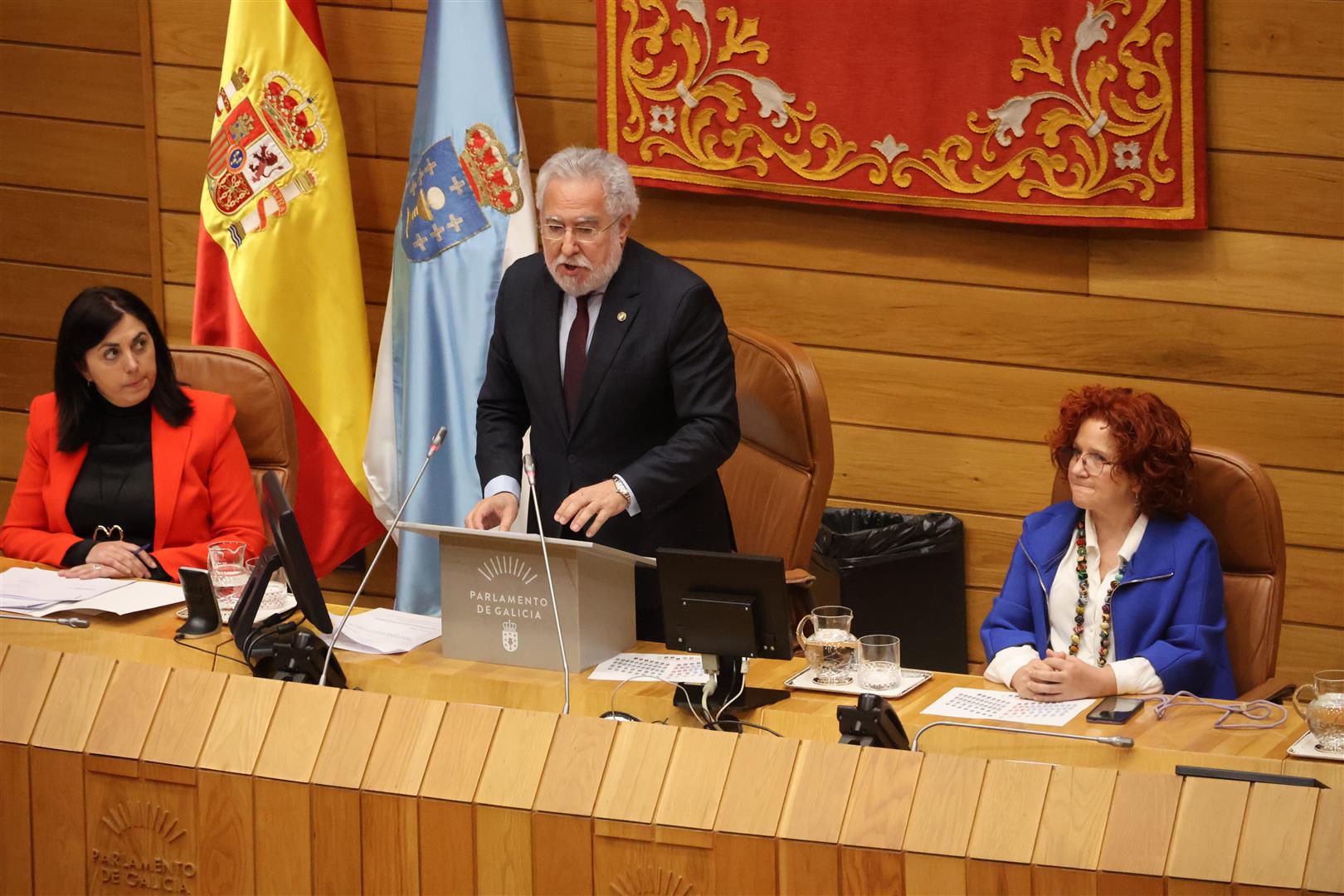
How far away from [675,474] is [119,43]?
255 centimetres

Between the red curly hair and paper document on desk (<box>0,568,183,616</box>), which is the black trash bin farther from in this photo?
paper document on desk (<box>0,568,183,616</box>)

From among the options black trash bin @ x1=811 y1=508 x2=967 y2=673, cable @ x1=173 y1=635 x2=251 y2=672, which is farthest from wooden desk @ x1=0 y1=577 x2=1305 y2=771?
black trash bin @ x1=811 y1=508 x2=967 y2=673

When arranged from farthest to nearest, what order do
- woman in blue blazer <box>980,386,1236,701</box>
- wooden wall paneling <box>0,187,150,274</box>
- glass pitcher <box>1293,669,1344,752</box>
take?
wooden wall paneling <box>0,187,150,274</box>, woman in blue blazer <box>980,386,1236,701</box>, glass pitcher <box>1293,669,1344,752</box>

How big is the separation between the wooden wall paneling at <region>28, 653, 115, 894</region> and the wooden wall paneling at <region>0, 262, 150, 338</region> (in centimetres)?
268

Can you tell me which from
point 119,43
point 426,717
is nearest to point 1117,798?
point 426,717

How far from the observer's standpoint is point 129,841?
2.05 metres

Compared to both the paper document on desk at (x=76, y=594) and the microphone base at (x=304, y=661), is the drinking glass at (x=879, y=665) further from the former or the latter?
the paper document on desk at (x=76, y=594)

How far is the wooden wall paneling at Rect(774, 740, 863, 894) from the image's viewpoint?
5.76ft

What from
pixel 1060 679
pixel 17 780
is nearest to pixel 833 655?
pixel 1060 679

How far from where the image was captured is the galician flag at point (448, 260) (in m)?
3.84

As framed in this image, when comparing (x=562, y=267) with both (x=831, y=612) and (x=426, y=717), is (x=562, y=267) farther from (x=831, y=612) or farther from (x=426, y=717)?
(x=426, y=717)

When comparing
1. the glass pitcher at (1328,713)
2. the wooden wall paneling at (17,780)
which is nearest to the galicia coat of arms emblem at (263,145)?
the wooden wall paneling at (17,780)

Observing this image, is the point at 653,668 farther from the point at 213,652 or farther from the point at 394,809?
the point at 213,652

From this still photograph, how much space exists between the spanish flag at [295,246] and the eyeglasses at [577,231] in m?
1.39
